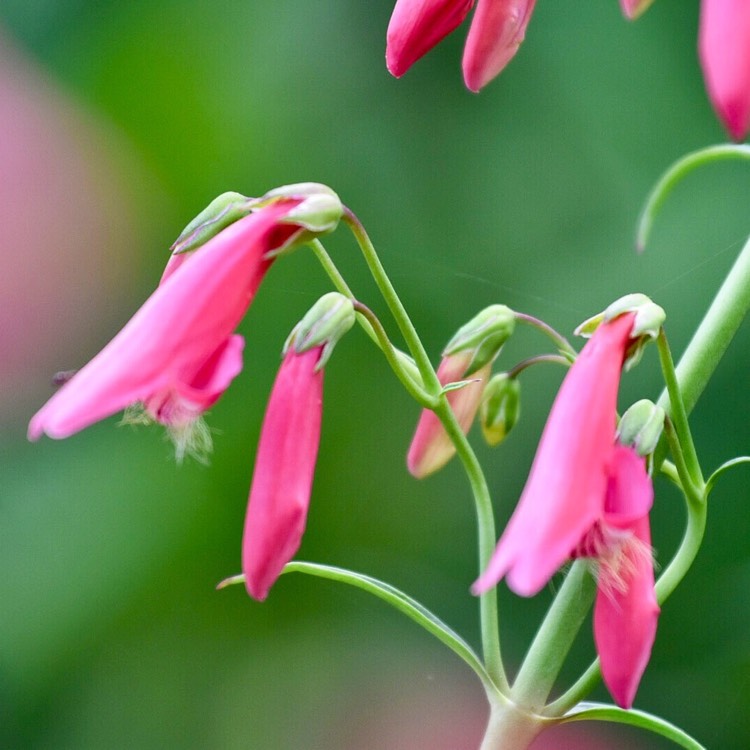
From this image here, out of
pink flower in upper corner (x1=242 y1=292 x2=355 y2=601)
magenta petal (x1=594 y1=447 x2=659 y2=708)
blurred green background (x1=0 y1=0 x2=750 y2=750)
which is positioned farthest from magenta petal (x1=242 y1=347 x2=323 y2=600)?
blurred green background (x1=0 y1=0 x2=750 y2=750)

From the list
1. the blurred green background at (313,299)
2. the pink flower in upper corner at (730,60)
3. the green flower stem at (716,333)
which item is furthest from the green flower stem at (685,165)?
the blurred green background at (313,299)

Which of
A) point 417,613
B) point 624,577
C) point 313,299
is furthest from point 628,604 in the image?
point 313,299

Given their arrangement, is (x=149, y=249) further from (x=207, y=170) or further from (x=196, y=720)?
(x=196, y=720)

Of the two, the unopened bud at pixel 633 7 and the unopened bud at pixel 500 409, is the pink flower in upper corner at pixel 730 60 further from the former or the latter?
the unopened bud at pixel 500 409

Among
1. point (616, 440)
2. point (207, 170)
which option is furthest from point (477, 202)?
point (616, 440)

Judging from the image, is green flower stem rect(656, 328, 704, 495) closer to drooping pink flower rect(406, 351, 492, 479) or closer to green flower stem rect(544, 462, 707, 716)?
green flower stem rect(544, 462, 707, 716)

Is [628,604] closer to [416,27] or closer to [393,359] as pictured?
[393,359]
